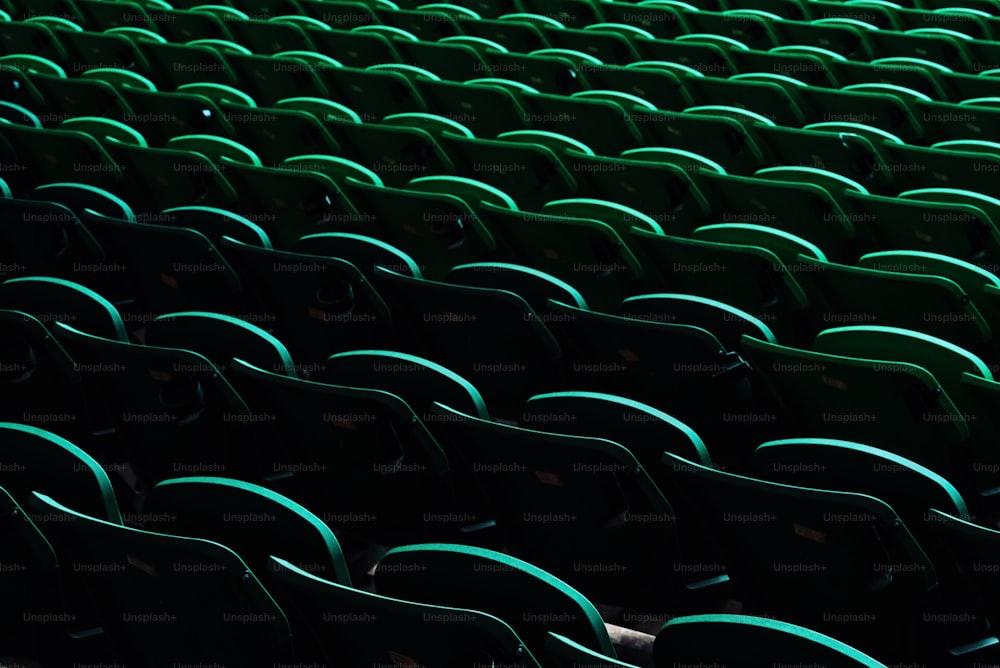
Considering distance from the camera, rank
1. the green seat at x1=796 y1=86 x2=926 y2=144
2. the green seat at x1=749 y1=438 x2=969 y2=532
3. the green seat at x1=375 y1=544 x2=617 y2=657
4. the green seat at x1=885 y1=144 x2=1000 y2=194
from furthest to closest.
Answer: the green seat at x1=796 y1=86 x2=926 y2=144, the green seat at x1=885 y1=144 x2=1000 y2=194, the green seat at x1=749 y1=438 x2=969 y2=532, the green seat at x1=375 y1=544 x2=617 y2=657

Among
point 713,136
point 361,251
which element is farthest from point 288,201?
point 713,136

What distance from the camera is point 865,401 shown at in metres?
3.56

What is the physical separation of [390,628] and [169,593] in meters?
0.56

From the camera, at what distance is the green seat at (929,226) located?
4.67m

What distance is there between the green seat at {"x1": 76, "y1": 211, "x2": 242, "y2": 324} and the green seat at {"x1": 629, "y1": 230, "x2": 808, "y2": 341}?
1408mm

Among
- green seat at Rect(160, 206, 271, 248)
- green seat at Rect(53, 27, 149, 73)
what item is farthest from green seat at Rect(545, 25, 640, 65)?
green seat at Rect(160, 206, 271, 248)

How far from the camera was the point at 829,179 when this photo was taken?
17.6 ft

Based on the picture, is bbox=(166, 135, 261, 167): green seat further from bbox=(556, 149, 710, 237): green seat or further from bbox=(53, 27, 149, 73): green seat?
bbox=(53, 27, 149, 73): green seat

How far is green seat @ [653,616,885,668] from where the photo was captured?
220 cm

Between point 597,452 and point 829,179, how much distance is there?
2766 millimetres

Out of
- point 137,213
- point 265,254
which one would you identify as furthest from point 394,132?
point 265,254

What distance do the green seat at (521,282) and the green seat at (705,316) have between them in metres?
0.22

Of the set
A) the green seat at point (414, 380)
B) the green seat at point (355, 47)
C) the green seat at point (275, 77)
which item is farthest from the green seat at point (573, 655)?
the green seat at point (355, 47)

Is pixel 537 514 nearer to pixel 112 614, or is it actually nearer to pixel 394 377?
pixel 394 377
